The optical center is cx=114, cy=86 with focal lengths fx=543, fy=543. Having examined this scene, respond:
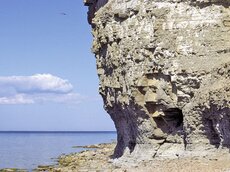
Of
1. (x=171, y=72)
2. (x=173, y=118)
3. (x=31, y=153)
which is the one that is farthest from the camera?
(x=31, y=153)

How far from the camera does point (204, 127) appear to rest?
87.1 ft

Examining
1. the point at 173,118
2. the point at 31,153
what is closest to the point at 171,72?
the point at 173,118

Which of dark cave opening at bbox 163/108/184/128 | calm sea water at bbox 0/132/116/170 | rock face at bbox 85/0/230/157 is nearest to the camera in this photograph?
rock face at bbox 85/0/230/157

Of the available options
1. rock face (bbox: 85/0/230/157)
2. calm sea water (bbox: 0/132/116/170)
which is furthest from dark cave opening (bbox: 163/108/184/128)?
calm sea water (bbox: 0/132/116/170)

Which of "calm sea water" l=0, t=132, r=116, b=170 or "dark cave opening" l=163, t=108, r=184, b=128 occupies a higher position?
"dark cave opening" l=163, t=108, r=184, b=128

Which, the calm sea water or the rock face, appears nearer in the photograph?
the rock face

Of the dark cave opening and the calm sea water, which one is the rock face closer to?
the dark cave opening

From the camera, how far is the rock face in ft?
86.2

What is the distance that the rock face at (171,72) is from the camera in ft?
86.2

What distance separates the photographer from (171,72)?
2802 cm

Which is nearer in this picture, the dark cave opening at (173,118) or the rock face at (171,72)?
the rock face at (171,72)

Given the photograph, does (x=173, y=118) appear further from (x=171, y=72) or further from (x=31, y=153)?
(x=31, y=153)

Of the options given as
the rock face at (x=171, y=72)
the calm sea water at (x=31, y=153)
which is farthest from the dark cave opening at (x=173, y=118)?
the calm sea water at (x=31, y=153)

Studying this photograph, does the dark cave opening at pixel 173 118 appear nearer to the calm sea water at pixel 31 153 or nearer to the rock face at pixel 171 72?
the rock face at pixel 171 72
